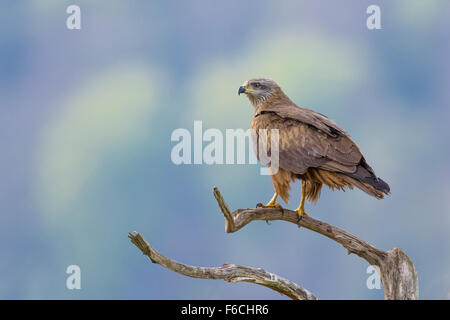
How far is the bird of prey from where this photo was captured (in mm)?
8086

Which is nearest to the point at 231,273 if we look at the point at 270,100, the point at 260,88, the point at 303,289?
the point at 303,289

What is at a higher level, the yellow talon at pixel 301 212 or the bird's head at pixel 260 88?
the bird's head at pixel 260 88

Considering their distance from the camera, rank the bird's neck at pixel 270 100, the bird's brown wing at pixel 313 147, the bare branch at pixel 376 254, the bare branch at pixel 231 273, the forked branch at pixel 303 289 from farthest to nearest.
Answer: the bird's neck at pixel 270 100, the bare branch at pixel 376 254, the bird's brown wing at pixel 313 147, the forked branch at pixel 303 289, the bare branch at pixel 231 273

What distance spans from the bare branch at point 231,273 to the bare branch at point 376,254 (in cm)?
70

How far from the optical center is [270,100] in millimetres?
9812

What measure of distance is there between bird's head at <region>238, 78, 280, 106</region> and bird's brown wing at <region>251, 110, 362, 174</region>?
1.05 meters

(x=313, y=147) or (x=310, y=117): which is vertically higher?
(x=310, y=117)

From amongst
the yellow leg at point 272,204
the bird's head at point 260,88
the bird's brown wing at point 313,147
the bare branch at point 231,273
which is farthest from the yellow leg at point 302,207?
the bird's head at point 260,88

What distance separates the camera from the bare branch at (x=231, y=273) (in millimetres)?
6941

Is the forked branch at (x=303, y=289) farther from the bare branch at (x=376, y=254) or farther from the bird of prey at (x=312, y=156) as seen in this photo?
the bird of prey at (x=312, y=156)

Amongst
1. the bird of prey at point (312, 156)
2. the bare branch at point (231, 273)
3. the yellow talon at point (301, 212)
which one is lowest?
the bare branch at point (231, 273)

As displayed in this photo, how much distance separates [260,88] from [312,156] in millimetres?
2055

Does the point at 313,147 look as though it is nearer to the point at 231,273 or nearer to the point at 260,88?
the point at 260,88
